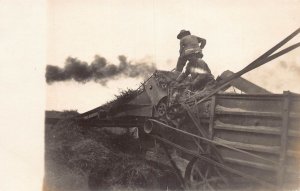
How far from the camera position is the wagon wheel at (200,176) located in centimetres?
504

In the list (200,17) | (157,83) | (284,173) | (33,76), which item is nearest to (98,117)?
(157,83)

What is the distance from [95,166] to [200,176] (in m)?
1.95

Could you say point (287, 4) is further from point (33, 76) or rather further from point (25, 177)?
point (25, 177)

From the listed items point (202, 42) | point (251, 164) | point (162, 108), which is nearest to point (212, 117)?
point (251, 164)

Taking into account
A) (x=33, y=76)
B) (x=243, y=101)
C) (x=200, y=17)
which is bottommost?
(x=243, y=101)

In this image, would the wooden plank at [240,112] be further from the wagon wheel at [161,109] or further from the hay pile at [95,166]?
the hay pile at [95,166]

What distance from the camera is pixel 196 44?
6.58 metres

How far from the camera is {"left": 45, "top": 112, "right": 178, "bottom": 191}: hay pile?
5.57 meters

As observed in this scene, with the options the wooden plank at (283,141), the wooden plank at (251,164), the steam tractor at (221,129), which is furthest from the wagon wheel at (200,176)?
the wooden plank at (283,141)

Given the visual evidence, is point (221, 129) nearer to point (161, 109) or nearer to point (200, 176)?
point (200, 176)

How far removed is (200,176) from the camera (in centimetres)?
517

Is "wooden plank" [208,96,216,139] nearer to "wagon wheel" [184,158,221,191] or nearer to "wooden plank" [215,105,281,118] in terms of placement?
"wooden plank" [215,105,281,118]

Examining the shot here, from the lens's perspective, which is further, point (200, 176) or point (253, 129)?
point (200, 176)

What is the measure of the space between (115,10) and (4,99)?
2.16 meters
